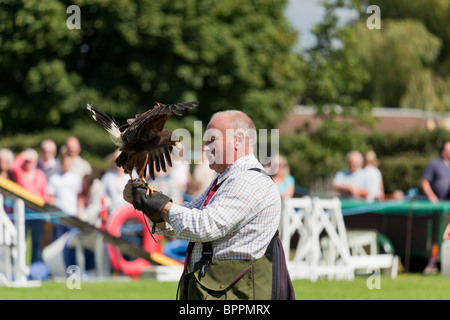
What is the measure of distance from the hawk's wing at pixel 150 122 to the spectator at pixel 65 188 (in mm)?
7924

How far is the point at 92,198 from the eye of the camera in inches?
474

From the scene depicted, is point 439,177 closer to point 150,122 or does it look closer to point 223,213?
point 223,213

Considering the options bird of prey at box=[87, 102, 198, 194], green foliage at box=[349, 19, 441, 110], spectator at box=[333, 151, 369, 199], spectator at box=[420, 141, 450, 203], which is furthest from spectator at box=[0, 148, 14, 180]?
green foliage at box=[349, 19, 441, 110]

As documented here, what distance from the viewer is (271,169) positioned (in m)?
13.0

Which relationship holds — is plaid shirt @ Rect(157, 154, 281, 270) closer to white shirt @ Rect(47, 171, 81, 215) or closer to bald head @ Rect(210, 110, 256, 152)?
bald head @ Rect(210, 110, 256, 152)

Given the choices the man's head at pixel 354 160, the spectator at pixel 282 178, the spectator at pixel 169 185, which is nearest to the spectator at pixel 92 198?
the spectator at pixel 169 185

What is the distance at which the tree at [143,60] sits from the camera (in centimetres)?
2352

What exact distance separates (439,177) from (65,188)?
6.14m

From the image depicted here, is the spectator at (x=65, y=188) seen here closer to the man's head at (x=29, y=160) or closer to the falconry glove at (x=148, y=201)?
the man's head at (x=29, y=160)

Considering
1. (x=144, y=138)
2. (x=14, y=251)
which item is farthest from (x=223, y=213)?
(x=14, y=251)
